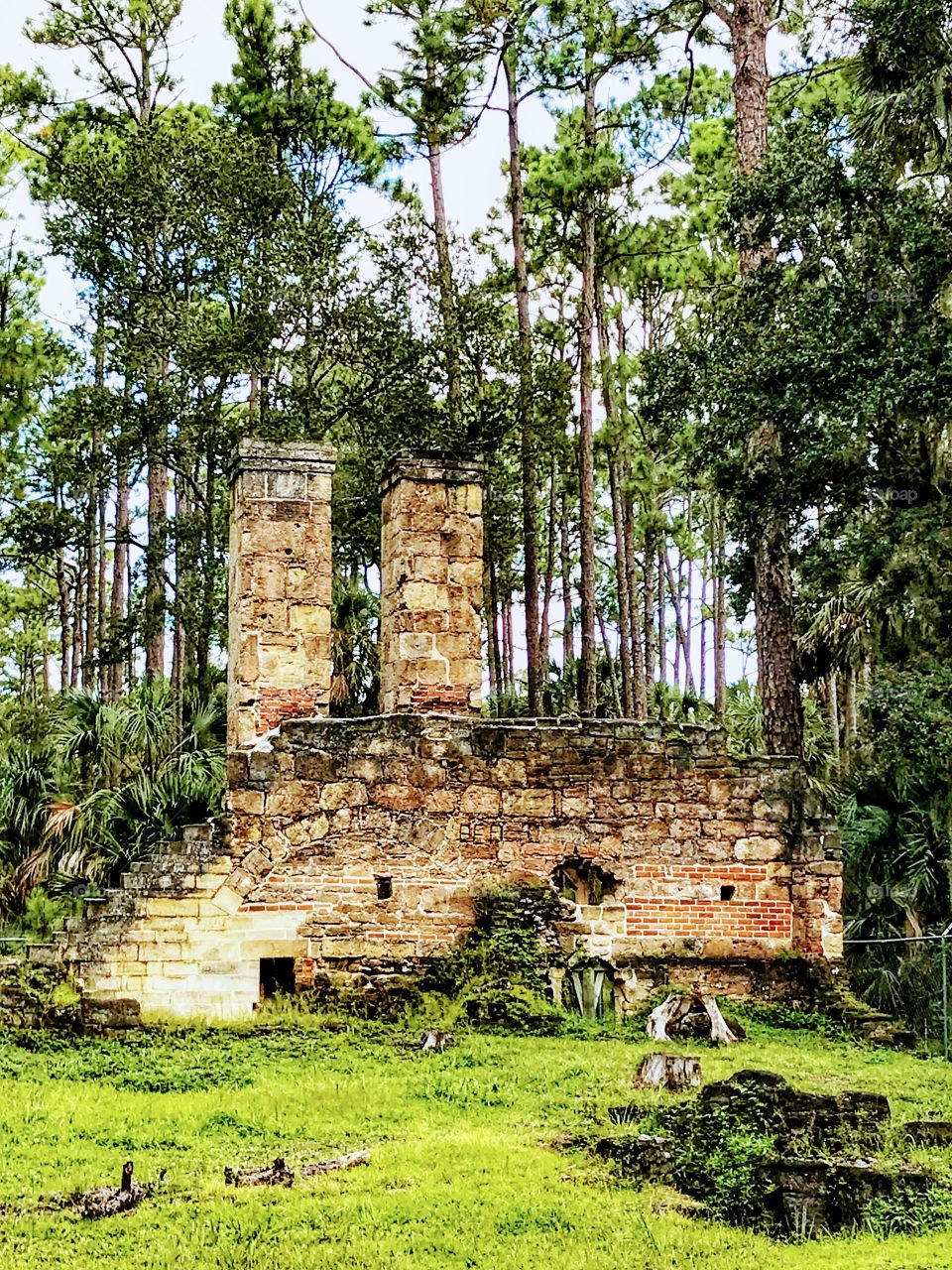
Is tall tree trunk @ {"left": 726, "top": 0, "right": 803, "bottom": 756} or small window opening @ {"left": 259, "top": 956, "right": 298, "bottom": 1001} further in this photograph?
tall tree trunk @ {"left": 726, "top": 0, "right": 803, "bottom": 756}

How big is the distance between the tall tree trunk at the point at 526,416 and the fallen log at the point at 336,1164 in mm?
13314

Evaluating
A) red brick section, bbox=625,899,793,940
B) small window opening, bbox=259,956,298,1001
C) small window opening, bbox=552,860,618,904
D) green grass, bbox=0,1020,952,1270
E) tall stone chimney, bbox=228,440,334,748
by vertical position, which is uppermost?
tall stone chimney, bbox=228,440,334,748

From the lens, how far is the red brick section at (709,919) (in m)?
11.9

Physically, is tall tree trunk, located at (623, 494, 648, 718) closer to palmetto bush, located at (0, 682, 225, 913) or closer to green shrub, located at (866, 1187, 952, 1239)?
palmetto bush, located at (0, 682, 225, 913)

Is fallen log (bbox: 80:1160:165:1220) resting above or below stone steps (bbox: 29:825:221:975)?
below

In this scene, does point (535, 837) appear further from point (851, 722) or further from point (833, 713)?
Answer: point (833, 713)

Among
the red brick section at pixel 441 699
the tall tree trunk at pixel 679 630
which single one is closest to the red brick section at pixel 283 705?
the red brick section at pixel 441 699

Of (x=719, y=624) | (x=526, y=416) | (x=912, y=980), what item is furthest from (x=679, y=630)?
(x=912, y=980)

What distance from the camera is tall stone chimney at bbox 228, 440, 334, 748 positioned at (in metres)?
12.6

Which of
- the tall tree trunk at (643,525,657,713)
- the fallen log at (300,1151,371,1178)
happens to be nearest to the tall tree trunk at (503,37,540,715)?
the tall tree trunk at (643,525,657,713)

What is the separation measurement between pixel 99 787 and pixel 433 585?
5067 millimetres

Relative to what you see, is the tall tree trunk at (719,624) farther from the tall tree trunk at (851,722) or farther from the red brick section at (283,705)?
the red brick section at (283,705)

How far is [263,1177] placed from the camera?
6840mm

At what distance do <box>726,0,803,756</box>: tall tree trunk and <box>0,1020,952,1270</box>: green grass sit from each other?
5399 mm
